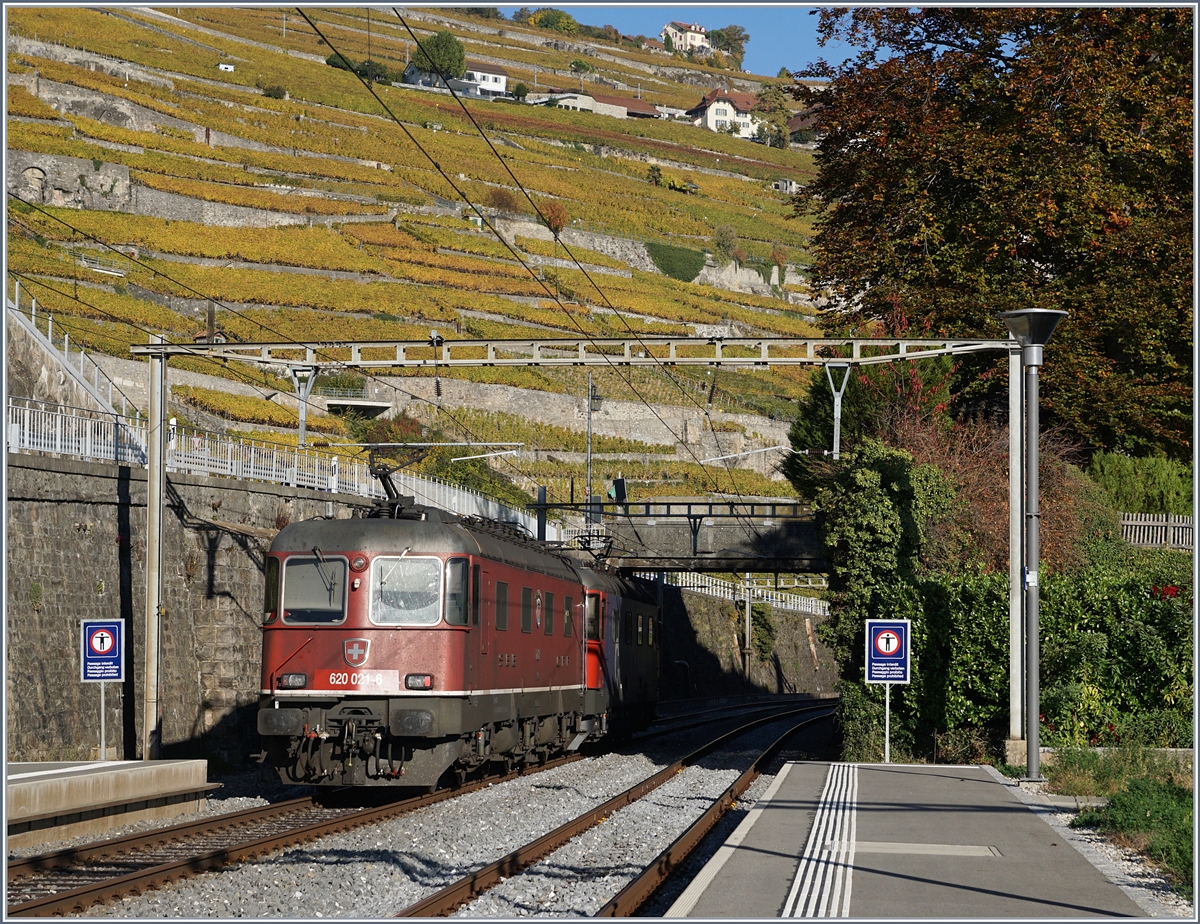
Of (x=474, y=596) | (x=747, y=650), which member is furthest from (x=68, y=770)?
(x=747, y=650)

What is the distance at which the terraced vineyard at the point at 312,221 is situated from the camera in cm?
7300

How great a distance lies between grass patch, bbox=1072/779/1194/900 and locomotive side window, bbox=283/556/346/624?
926cm

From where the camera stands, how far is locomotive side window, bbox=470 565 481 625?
1802 cm

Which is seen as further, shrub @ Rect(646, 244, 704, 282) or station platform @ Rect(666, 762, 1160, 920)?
shrub @ Rect(646, 244, 704, 282)

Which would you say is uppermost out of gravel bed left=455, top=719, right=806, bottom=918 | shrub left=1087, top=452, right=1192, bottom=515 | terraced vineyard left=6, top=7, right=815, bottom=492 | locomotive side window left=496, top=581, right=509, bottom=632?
terraced vineyard left=6, top=7, right=815, bottom=492

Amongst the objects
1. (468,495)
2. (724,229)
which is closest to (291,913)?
(468,495)

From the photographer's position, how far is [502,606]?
770 inches

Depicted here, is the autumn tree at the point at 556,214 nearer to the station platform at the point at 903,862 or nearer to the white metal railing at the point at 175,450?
the white metal railing at the point at 175,450

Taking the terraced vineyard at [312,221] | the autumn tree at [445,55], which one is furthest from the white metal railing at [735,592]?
the autumn tree at [445,55]

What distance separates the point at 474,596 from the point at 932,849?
25.2ft

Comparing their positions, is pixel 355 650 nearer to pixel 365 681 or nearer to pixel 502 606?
pixel 365 681

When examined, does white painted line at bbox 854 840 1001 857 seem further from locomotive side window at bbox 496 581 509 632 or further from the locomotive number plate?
locomotive side window at bbox 496 581 509 632

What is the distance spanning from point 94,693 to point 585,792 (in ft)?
28.1

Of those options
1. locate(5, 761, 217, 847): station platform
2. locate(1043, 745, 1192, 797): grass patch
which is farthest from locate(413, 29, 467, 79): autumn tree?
locate(1043, 745, 1192, 797): grass patch
